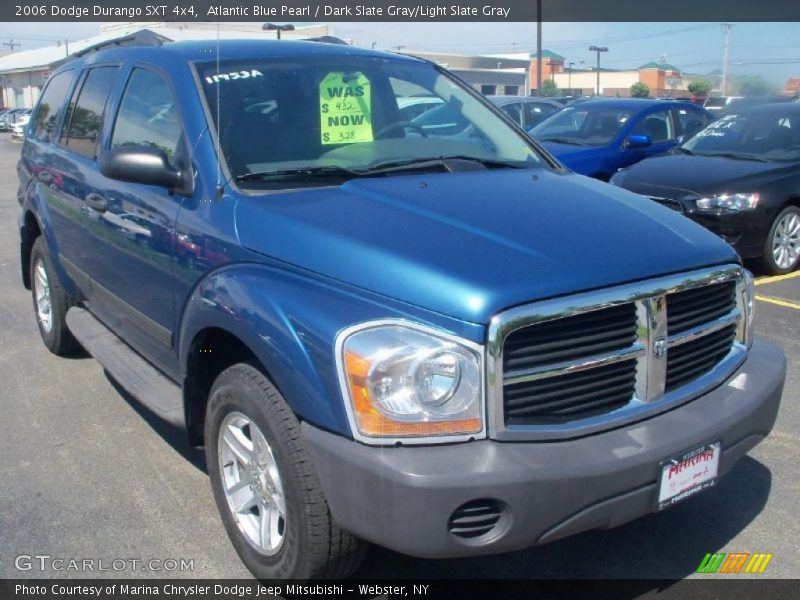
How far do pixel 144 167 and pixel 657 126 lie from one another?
30.9ft

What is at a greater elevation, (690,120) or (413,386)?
(690,120)

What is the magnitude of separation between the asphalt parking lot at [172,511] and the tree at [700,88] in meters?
35.2

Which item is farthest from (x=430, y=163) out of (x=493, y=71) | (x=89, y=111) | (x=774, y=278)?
(x=493, y=71)

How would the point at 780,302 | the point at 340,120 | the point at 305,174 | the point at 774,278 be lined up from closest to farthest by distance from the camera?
the point at 305,174 → the point at 340,120 → the point at 780,302 → the point at 774,278

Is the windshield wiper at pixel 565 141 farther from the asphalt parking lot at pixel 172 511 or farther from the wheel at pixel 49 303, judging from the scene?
the wheel at pixel 49 303

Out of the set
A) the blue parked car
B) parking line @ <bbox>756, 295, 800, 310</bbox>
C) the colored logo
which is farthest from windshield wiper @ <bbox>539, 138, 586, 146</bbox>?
the colored logo

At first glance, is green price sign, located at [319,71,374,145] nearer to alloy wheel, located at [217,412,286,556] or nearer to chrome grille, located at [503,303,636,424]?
alloy wheel, located at [217,412,286,556]

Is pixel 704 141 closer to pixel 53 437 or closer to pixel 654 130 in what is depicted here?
pixel 654 130

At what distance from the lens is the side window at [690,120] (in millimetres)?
11664

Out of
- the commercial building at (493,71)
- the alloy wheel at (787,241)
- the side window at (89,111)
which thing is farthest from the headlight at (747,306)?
the commercial building at (493,71)

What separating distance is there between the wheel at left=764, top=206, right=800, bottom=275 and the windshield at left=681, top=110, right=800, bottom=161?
0.68m

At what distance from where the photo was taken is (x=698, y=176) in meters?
7.79
